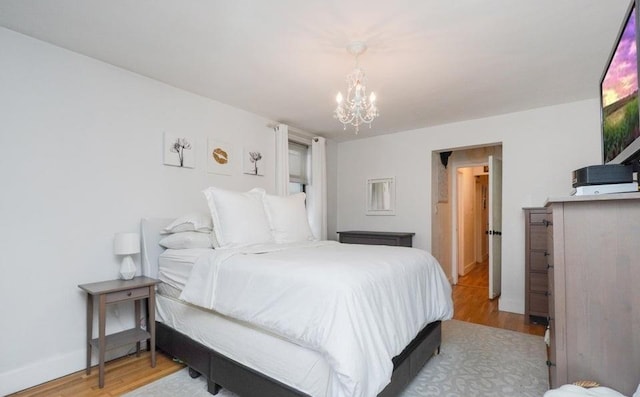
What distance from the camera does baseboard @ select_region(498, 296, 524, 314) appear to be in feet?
12.1

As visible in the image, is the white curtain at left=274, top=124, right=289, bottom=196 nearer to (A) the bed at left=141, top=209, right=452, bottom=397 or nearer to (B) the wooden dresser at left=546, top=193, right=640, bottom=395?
(A) the bed at left=141, top=209, right=452, bottom=397

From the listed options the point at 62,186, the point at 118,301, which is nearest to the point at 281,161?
the point at 62,186

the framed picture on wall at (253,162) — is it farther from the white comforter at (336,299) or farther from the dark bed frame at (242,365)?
the dark bed frame at (242,365)

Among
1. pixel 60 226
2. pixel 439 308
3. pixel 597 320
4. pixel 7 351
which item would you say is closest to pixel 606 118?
pixel 597 320

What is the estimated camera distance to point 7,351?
6.61 ft

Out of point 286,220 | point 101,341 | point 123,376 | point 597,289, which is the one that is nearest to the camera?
point 597,289

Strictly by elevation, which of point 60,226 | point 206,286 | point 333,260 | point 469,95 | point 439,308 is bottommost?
point 439,308

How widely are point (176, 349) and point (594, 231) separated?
2661 mm

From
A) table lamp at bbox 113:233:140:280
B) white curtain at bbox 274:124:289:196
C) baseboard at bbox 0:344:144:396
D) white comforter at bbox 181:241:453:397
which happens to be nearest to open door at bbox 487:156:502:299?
white comforter at bbox 181:241:453:397

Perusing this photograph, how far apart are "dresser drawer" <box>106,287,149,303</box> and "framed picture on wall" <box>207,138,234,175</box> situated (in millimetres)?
1413

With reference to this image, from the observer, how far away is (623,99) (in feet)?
5.01

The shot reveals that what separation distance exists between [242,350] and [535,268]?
3245 mm

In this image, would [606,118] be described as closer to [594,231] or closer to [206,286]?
[594,231]

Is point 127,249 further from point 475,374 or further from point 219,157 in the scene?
point 475,374
